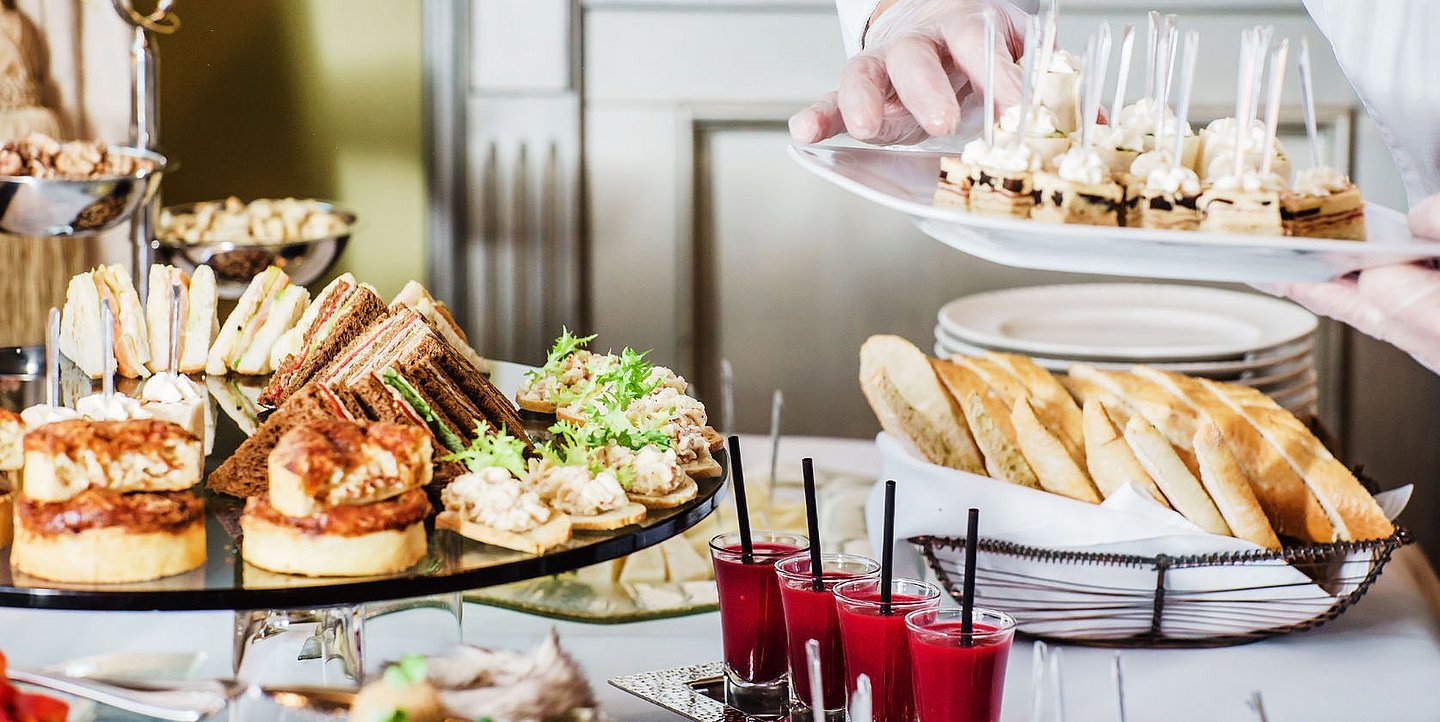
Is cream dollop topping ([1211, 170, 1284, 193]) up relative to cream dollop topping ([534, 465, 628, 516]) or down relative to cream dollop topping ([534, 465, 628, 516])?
up

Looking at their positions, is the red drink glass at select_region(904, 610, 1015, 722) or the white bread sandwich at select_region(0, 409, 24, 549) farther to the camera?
the white bread sandwich at select_region(0, 409, 24, 549)

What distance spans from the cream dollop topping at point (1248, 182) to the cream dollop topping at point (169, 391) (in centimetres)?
114

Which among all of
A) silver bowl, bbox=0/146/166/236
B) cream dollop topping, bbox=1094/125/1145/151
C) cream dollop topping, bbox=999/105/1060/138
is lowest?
silver bowl, bbox=0/146/166/236

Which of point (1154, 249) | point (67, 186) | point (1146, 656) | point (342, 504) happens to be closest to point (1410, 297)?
point (1154, 249)

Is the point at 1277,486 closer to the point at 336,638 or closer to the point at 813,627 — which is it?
the point at 813,627

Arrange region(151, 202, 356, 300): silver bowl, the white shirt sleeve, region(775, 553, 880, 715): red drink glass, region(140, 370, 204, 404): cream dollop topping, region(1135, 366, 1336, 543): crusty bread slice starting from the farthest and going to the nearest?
1. region(151, 202, 356, 300): silver bowl
2. the white shirt sleeve
3. region(1135, 366, 1336, 543): crusty bread slice
4. region(140, 370, 204, 404): cream dollop topping
5. region(775, 553, 880, 715): red drink glass

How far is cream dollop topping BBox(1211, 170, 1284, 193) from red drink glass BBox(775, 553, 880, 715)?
0.56m

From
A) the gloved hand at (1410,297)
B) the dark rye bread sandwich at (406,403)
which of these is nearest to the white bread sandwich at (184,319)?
the dark rye bread sandwich at (406,403)

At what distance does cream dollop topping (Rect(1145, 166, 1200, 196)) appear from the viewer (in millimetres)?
1598

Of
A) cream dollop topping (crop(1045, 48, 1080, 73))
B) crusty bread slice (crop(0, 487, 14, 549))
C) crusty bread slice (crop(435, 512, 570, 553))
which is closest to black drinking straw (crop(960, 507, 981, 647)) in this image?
crusty bread slice (crop(435, 512, 570, 553))

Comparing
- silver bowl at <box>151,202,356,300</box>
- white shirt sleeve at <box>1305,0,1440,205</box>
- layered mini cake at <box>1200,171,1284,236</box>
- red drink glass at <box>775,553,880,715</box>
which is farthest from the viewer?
silver bowl at <box>151,202,356,300</box>

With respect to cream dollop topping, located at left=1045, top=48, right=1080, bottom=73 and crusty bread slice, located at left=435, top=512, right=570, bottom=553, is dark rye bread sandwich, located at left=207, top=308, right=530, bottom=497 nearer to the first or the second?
crusty bread slice, located at left=435, top=512, right=570, bottom=553

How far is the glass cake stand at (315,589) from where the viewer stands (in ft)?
3.74

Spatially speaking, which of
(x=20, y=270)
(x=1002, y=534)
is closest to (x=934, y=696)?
(x=1002, y=534)
